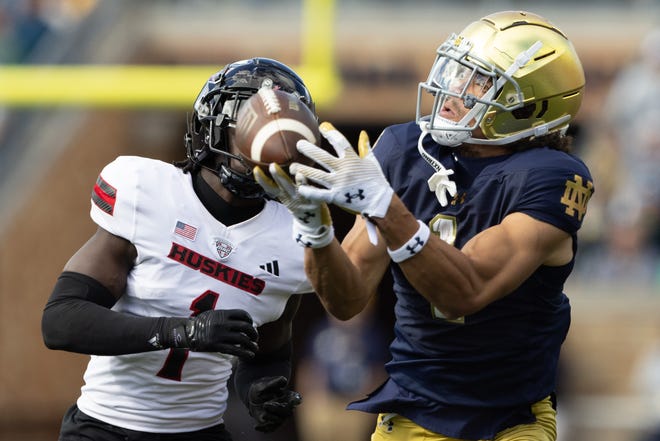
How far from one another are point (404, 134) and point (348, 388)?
725 centimetres

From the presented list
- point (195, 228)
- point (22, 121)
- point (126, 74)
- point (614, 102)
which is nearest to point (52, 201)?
point (22, 121)

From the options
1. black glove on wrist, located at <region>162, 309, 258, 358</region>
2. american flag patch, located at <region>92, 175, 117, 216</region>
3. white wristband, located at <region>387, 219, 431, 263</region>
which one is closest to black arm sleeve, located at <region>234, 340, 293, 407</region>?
black glove on wrist, located at <region>162, 309, 258, 358</region>

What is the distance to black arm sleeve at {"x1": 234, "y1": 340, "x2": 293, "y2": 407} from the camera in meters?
3.95

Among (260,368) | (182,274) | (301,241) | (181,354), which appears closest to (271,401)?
(260,368)

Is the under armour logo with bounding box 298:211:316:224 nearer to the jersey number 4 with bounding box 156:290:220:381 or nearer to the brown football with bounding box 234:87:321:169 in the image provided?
the brown football with bounding box 234:87:321:169

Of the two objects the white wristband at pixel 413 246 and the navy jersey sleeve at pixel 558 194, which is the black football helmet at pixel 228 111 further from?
Answer: the navy jersey sleeve at pixel 558 194

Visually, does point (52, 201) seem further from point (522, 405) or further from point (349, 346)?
point (522, 405)

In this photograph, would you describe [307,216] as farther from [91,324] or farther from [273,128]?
[91,324]

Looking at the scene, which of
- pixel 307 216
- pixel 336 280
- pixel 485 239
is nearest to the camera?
pixel 307 216

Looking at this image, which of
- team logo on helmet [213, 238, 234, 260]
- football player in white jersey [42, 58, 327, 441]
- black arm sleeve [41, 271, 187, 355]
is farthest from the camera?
team logo on helmet [213, 238, 234, 260]

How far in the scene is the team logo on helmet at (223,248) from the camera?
3693 millimetres

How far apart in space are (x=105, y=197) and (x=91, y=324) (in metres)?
0.42

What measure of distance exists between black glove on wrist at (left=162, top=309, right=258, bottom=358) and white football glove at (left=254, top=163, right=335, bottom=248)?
0.29 m

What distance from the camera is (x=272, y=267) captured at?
375 centimetres
